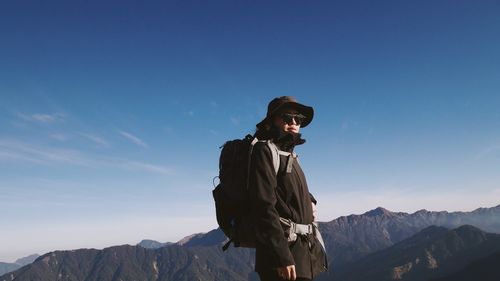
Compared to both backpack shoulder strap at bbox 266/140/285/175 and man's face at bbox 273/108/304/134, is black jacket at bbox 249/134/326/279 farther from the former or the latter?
man's face at bbox 273/108/304/134

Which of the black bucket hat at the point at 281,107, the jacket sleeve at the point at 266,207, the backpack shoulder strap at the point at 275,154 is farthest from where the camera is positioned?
the black bucket hat at the point at 281,107

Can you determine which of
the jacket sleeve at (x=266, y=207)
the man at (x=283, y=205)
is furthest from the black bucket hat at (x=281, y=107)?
the jacket sleeve at (x=266, y=207)

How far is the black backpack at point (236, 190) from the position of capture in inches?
203

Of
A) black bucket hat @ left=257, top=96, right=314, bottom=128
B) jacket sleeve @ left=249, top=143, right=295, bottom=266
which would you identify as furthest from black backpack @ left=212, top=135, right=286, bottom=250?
black bucket hat @ left=257, top=96, right=314, bottom=128

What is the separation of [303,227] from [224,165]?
1318 mm

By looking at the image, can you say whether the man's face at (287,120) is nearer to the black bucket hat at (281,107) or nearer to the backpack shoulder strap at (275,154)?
the black bucket hat at (281,107)

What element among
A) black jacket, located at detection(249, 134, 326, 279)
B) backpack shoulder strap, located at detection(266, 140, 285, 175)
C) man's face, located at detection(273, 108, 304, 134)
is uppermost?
man's face, located at detection(273, 108, 304, 134)

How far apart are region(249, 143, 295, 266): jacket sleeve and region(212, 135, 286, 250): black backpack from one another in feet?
0.33

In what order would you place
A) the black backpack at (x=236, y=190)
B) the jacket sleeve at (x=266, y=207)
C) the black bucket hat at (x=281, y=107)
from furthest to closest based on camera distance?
the black bucket hat at (x=281, y=107), the black backpack at (x=236, y=190), the jacket sleeve at (x=266, y=207)

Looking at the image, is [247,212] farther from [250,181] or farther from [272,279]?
[272,279]

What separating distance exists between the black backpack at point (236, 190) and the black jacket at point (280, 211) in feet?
0.36

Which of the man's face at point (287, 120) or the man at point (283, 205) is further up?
the man's face at point (287, 120)

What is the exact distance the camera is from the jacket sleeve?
15.8 feet

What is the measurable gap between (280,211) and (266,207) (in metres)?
0.45
